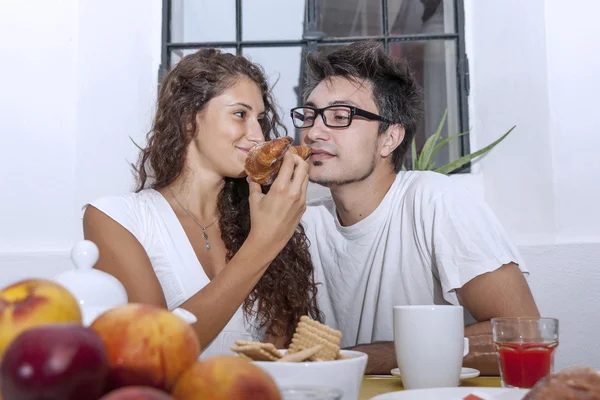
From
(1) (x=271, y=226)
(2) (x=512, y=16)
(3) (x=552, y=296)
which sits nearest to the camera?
(1) (x=271, y=226)

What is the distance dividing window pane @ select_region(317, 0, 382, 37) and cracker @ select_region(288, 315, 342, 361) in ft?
8.85

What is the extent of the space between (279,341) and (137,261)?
51cm

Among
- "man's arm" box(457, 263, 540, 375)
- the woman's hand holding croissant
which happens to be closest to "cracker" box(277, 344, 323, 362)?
the woman's hand holding croissant

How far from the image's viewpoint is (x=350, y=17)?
334 cm

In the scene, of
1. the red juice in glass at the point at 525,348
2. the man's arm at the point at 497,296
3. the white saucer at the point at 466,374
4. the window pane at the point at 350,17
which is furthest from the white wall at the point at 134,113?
the red juice in glass at the point at 525,348

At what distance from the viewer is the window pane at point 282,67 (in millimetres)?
3314

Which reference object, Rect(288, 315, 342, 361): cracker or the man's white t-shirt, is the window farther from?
Rect(288, 315, 342, 361): cracker

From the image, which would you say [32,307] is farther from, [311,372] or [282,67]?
[282,67]

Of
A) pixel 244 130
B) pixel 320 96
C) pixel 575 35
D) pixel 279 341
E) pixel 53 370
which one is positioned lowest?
pixel 279 341

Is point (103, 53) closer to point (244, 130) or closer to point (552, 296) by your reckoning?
point (244, 130)

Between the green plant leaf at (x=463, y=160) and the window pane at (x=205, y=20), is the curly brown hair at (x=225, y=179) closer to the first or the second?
the green plant leaf at (x=463, y=160)

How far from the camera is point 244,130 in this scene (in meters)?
1.92

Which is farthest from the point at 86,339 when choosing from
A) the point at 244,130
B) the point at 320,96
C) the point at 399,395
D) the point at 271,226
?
the point at 320,96

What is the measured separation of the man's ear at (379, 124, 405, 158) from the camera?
219 cm
